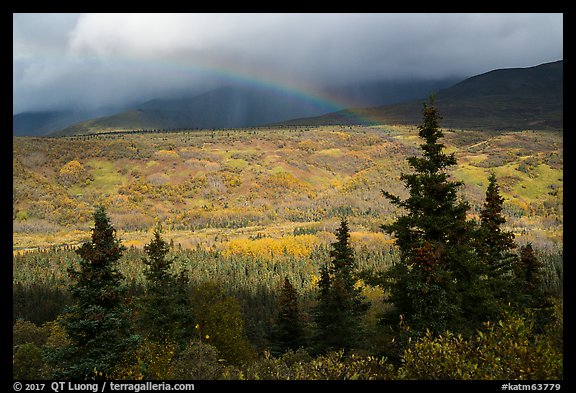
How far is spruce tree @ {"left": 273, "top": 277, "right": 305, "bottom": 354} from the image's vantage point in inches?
1604

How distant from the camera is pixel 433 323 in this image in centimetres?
1509

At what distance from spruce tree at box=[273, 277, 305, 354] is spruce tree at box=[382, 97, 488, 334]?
24.5 metres

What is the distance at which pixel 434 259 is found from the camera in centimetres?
1571

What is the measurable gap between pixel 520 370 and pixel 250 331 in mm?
76159

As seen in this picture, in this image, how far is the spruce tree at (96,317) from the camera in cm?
1869

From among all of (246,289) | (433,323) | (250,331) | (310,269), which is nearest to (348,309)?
(433,323)

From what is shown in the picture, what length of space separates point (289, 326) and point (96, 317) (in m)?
26.0

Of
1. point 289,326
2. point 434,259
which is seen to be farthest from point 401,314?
point 289,326

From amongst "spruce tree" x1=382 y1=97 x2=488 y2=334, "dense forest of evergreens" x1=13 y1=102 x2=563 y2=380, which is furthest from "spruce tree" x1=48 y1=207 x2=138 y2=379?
"spruce tree" x1=382 y1=97 x2=488 y2=334

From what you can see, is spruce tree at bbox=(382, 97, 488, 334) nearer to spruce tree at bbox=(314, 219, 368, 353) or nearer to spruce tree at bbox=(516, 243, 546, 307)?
spruce tree at bbox=(516, 243, 546, 307)
